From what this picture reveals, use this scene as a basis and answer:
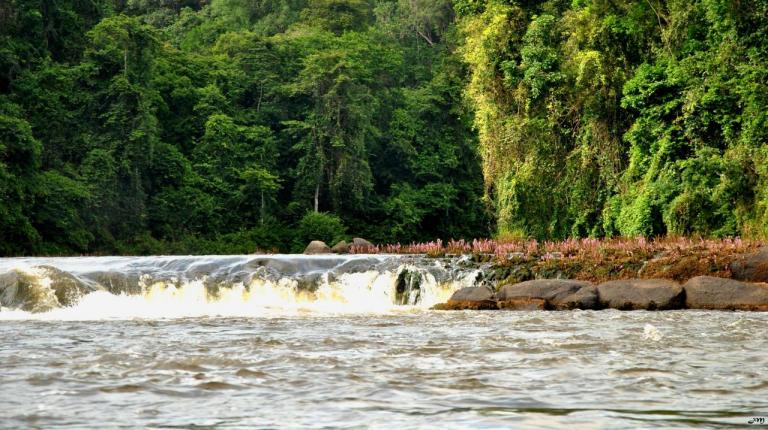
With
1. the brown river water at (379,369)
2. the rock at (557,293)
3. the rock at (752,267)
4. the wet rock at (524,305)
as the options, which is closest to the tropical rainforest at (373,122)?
the rock at (752,267)

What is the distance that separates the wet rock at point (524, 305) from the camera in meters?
17.8

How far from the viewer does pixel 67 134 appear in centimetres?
4962

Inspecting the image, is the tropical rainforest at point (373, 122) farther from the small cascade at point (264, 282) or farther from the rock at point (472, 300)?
the rock at point (472, 300)

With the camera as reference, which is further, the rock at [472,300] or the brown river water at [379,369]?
the rock at [472,300]

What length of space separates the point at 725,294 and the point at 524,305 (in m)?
3.48

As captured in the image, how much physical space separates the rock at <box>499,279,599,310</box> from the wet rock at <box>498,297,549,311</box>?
0.18ft

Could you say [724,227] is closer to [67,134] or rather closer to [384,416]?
[384,416]

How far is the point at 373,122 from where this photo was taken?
204ft

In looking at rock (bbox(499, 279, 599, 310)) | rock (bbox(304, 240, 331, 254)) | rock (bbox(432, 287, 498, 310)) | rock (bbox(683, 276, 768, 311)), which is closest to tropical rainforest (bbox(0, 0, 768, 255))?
rock (bbox(304, 240, 331, 254))

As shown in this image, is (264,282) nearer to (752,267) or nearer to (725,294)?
(725,294)

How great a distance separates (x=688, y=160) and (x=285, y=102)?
127ft

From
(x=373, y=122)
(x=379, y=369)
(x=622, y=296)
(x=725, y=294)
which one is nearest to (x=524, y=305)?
(x=622, y=296)

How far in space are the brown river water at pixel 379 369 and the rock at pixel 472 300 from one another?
0.84m

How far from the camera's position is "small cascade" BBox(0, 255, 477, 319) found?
20078 mm
